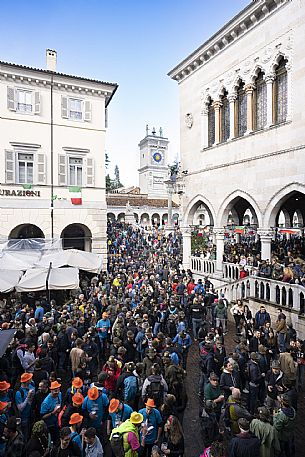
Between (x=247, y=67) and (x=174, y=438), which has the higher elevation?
(x=247, y=67)

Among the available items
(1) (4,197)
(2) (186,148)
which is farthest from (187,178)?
(1) (4,197)

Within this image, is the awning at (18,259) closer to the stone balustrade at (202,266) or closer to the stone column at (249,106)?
the stone balustrade at (202,266)

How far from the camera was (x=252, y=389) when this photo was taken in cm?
671

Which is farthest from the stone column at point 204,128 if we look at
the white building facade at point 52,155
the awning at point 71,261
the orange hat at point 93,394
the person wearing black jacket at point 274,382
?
the orange hat at point 93,394

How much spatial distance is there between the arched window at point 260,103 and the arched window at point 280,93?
60 cm

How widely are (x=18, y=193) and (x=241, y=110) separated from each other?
13131mm

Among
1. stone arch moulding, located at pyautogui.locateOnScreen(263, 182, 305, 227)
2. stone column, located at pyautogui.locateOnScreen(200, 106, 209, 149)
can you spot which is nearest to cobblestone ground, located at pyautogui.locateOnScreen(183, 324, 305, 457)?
stone arch moulding, located at pyautogui.locateOnScreen(263, 182, 305, 227)

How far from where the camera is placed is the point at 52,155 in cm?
1980

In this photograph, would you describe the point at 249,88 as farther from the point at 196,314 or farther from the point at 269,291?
the point at 196,314

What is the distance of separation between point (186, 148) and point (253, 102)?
5219 millimetres

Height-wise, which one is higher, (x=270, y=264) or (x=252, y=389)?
(x=270, y=264)

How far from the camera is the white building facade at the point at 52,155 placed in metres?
18.8

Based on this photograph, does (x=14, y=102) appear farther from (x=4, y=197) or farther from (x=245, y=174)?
(x=245, y=174)

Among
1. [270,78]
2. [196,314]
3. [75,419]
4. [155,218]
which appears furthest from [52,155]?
[155,218]
